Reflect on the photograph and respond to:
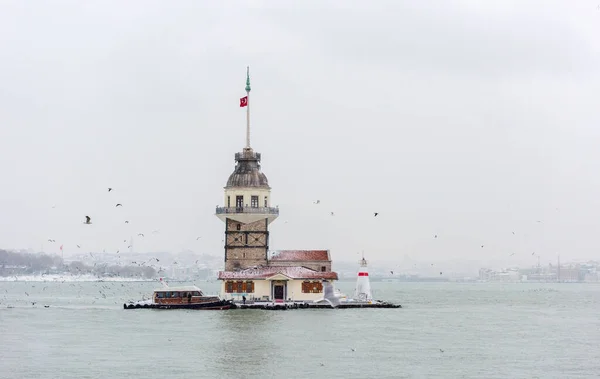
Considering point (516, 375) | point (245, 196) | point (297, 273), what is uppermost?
point (245, 196)

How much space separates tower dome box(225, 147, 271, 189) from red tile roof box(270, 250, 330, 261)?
5.90 metres

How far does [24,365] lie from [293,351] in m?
13.9

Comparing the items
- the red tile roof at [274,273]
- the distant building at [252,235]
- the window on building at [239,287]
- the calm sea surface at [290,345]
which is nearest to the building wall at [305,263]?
the distant building at [252,235]

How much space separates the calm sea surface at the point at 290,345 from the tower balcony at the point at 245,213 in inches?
381

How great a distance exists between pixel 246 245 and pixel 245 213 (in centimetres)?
276

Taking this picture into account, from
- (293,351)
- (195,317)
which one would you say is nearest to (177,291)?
(195,317)

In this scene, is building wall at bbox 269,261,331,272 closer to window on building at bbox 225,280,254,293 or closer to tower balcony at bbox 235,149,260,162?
window on building at bbox 225,280,254,293

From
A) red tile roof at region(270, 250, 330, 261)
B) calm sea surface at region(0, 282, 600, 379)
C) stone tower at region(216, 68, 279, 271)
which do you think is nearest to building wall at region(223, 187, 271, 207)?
stone tower at region(216, 68, 279, 271)

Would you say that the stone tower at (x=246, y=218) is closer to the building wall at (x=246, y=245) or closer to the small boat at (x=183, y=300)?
the building wall at (x=246, y=245)

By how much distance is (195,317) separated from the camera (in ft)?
259

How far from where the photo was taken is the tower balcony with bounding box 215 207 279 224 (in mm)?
A: 89750

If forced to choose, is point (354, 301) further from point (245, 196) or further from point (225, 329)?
point (225, 329)

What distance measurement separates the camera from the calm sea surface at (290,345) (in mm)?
48969

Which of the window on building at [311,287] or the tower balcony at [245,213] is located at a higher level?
the tower balcony at [245,213]
